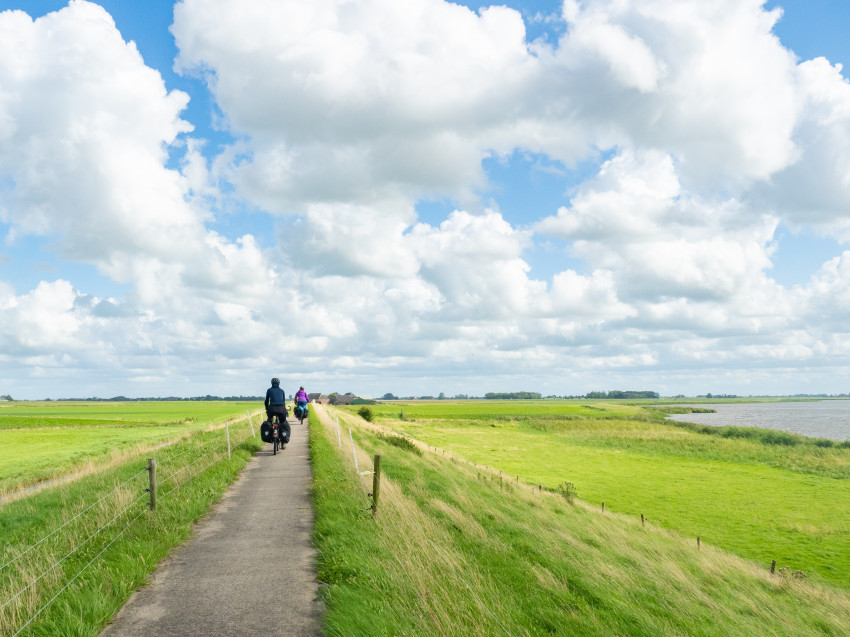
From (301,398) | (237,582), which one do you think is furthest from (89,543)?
(301,398)

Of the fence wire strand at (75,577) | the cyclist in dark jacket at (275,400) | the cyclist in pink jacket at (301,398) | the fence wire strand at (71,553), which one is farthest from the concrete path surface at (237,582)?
the cyclist in pink jacket at (301,398)

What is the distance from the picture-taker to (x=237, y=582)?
8234 millimetres

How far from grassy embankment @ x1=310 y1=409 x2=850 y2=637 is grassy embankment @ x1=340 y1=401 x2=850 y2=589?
6717 mm

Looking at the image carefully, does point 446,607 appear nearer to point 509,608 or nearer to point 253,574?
point 509,608

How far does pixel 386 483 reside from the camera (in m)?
15.7

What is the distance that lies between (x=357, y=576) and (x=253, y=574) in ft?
5.53

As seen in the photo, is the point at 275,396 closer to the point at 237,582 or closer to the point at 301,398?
the point at 237,582

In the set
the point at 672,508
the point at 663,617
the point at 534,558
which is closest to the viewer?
the point at 663,617

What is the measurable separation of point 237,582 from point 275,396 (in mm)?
13314

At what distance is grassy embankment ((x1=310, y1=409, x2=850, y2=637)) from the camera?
24.6 feet

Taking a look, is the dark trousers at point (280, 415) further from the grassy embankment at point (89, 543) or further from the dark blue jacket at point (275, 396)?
the grassy embankment at point (89, 543)

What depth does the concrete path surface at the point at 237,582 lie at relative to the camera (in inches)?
267

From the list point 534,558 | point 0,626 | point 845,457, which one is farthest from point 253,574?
point 845,457

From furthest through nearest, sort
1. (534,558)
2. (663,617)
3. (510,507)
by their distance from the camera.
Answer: (510,507) → (534,558) → (663,617)
